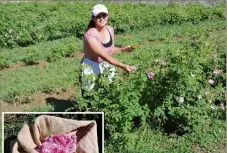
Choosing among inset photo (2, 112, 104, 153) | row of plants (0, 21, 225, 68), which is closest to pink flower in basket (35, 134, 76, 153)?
inset photo (2, 112, 104, 153)

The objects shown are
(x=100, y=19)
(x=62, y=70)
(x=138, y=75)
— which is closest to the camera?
(x=138, y=75)

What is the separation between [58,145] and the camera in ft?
11.1

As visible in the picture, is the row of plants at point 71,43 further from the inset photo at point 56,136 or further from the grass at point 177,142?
the inset photo at point 56,136

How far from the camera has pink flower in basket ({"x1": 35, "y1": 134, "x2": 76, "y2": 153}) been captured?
3.36 meters

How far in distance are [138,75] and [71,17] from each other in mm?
5800

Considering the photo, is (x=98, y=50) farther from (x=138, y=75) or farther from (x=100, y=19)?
(x=138, y=75)

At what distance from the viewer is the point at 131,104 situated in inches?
177

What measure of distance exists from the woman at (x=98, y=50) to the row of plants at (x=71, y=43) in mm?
2976

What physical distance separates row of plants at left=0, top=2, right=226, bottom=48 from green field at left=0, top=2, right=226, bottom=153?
2 centimetres

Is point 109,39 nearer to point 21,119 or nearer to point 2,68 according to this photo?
point 21,119

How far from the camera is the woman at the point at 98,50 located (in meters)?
4.64

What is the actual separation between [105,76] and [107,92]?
0.15 meters

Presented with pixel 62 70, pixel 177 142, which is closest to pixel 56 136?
pixel 177 142

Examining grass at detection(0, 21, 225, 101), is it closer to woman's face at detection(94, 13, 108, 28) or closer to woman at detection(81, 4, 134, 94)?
woman at detection(81, 4, 134, 94)
